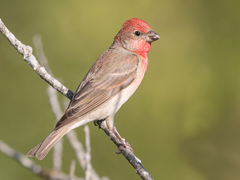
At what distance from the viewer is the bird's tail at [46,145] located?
175 inches

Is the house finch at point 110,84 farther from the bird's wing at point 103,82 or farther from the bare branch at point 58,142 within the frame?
the bare branch at point 58,142

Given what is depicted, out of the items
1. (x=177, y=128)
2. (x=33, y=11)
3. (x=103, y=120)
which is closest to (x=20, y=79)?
(x=33, y=11)

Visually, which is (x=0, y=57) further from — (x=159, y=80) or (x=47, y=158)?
(x=159, y=80)

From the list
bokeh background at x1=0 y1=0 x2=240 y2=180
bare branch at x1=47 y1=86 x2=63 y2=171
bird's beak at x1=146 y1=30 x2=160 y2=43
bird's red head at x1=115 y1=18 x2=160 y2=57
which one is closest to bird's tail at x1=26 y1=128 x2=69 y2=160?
bare branch at x1=47 y1=86 x2=63 y2=171

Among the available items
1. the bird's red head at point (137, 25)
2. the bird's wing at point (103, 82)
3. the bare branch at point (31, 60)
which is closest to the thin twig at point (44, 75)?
the bare branch at point (31, 60)

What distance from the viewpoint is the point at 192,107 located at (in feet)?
19.5

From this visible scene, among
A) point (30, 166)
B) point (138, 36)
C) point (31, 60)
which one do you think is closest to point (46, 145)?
point (30, 166)

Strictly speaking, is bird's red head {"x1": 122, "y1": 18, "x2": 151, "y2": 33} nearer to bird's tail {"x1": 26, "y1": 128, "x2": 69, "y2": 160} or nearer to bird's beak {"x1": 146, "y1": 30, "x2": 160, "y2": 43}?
bird's beak {"x1": 146, "y1": 30, "x2": 160, "y2": 43}

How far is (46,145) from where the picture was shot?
4.47 m

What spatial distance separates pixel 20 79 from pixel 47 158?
136 centimetres

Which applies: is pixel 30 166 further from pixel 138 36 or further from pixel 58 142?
pixel 138 36

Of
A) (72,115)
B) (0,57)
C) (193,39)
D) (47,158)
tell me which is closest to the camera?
(72,115)

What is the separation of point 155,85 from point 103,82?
1178 millimetres

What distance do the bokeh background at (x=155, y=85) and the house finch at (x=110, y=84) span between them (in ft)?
2.10
